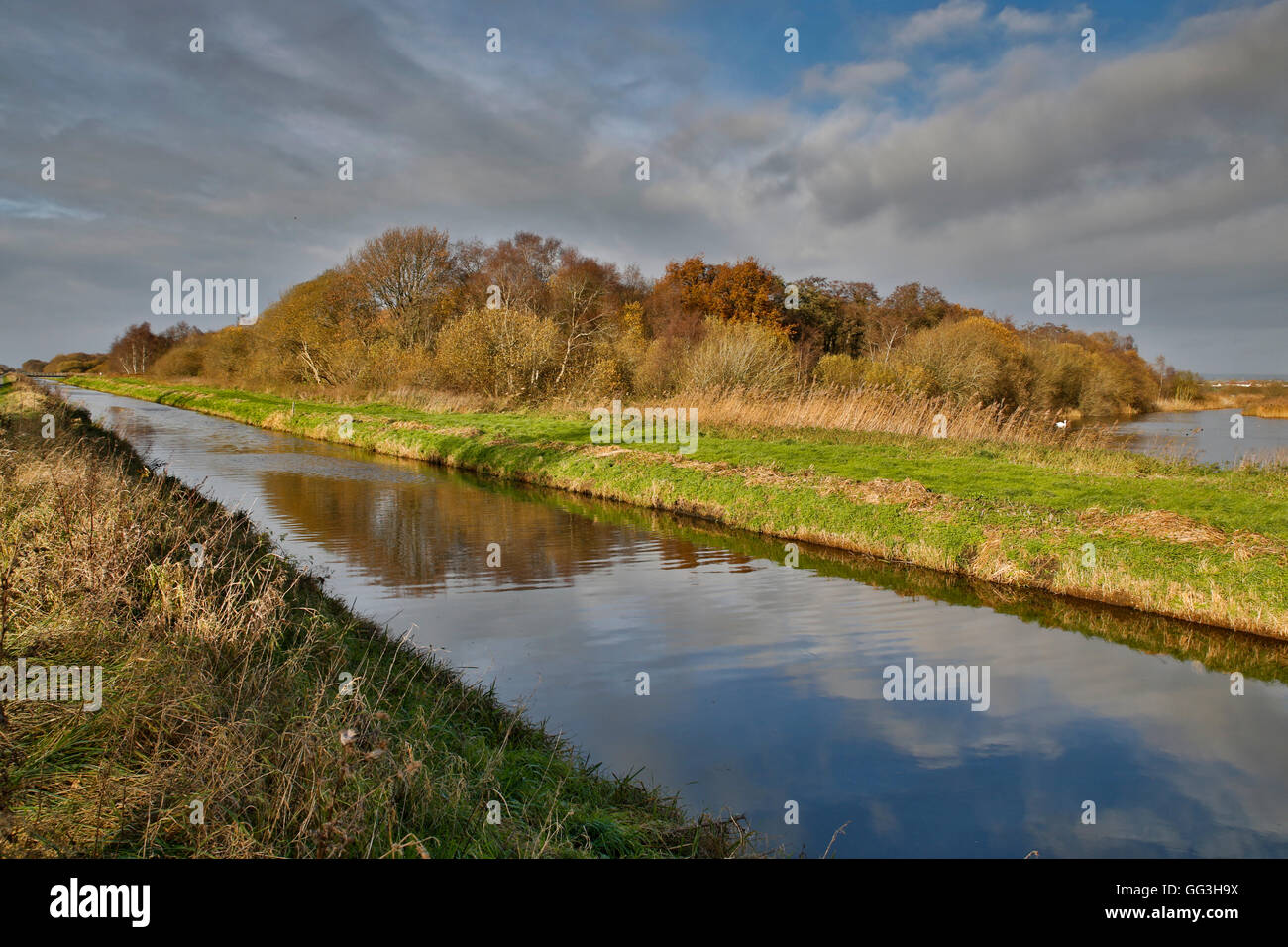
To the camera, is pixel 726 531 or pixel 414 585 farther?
pixel 726 531

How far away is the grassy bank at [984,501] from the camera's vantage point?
983 cm

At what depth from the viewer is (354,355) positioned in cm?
4362

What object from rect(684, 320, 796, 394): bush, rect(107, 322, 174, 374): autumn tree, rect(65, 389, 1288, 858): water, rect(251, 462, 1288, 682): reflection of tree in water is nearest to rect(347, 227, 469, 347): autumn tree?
rect(684, 320, 796, 394): bush

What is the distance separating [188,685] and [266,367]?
52.9m

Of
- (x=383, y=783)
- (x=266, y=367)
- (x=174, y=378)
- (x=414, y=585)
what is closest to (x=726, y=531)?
(x=414, y=585)

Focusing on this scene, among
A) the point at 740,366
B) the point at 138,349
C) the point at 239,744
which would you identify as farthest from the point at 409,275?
the point at 138,349

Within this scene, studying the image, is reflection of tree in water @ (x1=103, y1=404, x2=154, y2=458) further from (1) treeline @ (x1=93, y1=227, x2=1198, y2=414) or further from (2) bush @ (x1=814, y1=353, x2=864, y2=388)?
(2) bush @ (x1=814, y1=353, x2=864, y2=388)

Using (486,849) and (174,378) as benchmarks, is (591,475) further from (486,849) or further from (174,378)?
(174,378)

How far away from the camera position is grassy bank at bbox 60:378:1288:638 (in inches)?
387

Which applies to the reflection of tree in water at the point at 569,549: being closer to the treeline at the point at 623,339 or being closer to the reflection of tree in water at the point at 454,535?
the reflection of tree in water at the point at 454,535

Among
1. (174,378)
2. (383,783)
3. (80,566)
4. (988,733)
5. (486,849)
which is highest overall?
(174,378)

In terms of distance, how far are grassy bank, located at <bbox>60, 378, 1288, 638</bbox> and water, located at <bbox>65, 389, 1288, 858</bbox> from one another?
0.46 m

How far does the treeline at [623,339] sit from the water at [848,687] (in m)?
15.8
